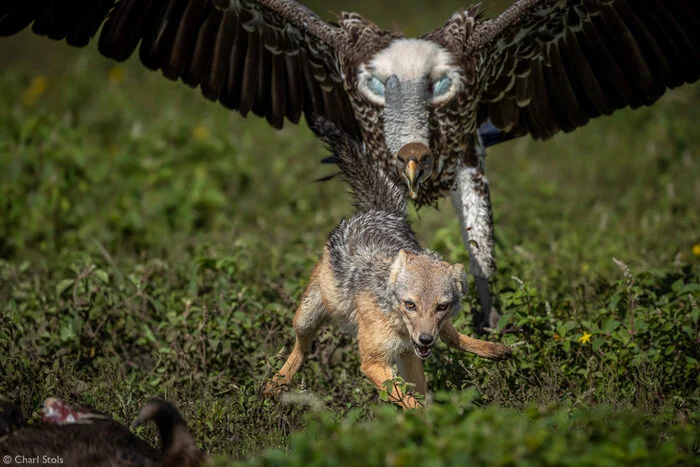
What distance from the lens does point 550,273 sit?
677 centimetres

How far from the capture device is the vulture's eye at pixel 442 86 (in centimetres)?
577

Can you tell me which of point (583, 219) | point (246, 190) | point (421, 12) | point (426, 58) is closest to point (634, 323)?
point (426, 58)

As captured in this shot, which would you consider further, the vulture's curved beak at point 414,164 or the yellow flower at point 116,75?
the yellow flower at point 116,75

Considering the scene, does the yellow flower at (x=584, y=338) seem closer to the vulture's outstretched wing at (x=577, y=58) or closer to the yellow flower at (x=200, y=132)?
the vulture's outstretched wing at (x=577, y=58)

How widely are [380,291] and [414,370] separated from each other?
0.49 meters

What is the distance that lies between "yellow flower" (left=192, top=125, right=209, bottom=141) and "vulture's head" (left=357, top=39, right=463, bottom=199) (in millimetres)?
3509

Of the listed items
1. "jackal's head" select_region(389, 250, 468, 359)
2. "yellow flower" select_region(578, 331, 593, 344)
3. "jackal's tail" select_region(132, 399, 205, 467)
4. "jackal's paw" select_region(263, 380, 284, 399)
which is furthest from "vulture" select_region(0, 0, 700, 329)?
"jackal's tail" select_region(132, 399, 205, 467)

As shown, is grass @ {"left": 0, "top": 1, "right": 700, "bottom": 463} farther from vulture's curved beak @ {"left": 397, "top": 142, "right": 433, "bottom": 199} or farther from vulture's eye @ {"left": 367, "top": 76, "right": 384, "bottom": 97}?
vulture's eye @ {"left": 367, "top": 76, "right": 384, "bottom": 97}

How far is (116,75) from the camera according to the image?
471 inches

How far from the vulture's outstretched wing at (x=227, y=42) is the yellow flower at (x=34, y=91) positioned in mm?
4691

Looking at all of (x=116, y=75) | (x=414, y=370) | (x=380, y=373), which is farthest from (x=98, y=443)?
(x=116, y=75)

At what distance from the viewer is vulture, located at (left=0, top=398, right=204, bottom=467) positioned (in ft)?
12.2

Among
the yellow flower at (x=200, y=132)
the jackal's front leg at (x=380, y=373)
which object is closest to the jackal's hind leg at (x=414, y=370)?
the jackal's front leg at (x=380, y=373)

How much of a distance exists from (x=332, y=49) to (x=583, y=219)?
347 cm
